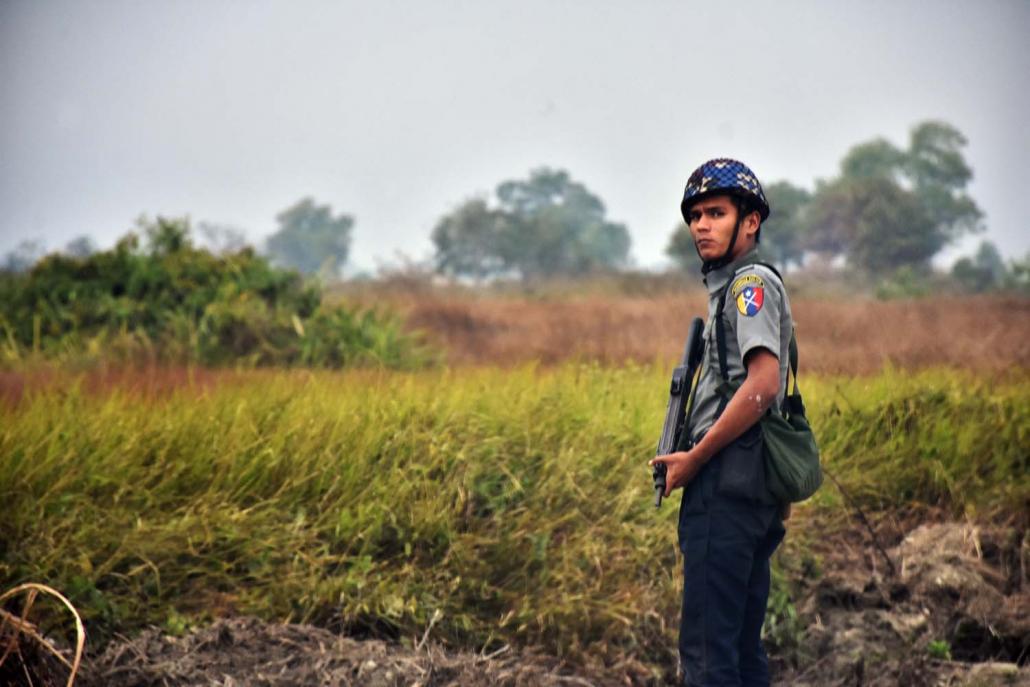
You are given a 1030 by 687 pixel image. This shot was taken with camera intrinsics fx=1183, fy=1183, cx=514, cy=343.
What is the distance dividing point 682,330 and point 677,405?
32.3 feet

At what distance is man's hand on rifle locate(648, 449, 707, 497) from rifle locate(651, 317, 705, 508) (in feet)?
0.14

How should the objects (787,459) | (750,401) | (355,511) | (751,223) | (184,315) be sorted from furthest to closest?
1. (184,315)
2. (355,511)
3. (751,223)
4. (787,459)
5. (750,401)

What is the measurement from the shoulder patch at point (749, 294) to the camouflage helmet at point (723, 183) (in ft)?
0.86

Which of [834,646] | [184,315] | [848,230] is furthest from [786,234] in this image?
[834,646]

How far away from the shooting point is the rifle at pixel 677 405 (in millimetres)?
3621

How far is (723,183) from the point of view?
3580mm

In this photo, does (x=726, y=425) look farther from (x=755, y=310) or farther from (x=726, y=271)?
(x=726, y=271)

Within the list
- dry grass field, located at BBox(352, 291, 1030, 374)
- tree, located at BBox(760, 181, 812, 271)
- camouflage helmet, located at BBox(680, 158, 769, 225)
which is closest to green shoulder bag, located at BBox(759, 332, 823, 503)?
camouflage helmet, located at BBox(680, 158, 769, 225)

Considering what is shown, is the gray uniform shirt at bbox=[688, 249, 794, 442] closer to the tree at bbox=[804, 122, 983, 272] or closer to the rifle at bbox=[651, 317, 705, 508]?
the rifle at bbox=[651, 317, 705, 508]

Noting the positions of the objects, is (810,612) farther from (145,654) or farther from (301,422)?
(145,654)

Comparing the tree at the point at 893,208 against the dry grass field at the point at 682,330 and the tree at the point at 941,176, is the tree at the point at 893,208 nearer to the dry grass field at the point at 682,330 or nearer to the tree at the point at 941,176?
the tree at the point at 941,176

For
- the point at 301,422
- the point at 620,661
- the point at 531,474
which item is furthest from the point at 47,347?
the point at 620,661

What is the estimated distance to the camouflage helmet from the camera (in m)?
3.59

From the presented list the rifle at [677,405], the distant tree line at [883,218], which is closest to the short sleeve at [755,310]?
the rifle at [677,405]
